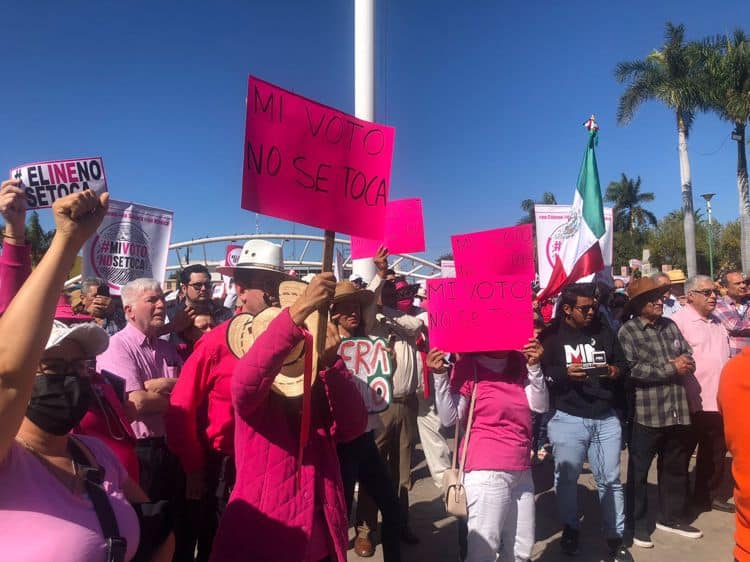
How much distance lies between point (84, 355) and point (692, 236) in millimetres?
30485

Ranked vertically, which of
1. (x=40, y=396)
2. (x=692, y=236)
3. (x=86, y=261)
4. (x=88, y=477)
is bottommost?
(x=88, y=477)

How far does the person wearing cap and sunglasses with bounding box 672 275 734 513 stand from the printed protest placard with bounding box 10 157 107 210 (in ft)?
17.6

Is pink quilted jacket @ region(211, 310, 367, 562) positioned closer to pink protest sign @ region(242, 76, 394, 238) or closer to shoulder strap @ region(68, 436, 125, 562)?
shoulder strap @ region(68, 436, 125, 562)

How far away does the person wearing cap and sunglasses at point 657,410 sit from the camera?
461cm

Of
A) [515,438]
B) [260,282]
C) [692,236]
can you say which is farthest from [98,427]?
[692,236]

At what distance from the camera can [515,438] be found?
135 inches

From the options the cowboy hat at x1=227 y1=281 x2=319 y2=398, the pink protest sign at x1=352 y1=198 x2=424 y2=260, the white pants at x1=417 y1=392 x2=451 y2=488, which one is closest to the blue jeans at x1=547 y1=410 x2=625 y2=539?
the white pants at x1=417 y1=392 x2=451 y2=488

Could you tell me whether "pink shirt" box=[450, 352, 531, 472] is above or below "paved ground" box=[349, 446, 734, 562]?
above

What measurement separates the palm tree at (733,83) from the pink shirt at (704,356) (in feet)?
81.6

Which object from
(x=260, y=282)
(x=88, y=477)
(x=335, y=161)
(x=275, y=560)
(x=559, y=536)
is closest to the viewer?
(x=88, y=477)

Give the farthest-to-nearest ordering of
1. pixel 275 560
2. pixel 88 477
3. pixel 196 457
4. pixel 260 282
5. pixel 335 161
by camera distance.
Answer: pixel 260 282
pixel 196 457
pixel 335 161
pixel 275 560
pixel 88 477

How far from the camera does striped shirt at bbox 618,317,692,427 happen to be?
4.61 metres

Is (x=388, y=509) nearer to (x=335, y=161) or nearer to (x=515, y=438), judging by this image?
(x=515, y=438)

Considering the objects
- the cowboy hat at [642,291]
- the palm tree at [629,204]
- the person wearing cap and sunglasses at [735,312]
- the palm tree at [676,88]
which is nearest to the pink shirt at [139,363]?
the cowboy hat at [642,291]
